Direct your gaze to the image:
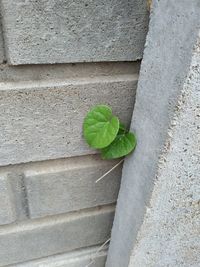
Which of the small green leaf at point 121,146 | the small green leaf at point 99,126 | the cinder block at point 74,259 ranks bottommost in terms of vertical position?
the cinder block at point 74,259

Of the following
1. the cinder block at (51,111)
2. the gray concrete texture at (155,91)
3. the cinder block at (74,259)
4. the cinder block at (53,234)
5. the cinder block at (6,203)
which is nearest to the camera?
the gray concrete texture at (155,91)

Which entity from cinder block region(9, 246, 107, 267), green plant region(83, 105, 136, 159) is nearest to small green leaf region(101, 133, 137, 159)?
green plant region(83, 105, 136, 159)

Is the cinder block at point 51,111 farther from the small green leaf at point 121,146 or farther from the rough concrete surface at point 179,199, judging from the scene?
the rough concrete surface at point 179,199

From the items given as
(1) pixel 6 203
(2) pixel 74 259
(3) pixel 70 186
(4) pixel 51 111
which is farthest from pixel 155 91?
(2) pixel 74 259

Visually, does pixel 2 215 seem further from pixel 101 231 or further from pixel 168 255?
pixel 168 255

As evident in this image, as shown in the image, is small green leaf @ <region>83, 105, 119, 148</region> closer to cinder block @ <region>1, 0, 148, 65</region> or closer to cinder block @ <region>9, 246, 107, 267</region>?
cinder block @ <region>1, 0, 148, 65</region>

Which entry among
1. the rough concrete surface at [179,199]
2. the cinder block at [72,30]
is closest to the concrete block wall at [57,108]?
the cinder block at [72,30]

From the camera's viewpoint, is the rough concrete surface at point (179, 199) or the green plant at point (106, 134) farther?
the green plant at point (106, 134)

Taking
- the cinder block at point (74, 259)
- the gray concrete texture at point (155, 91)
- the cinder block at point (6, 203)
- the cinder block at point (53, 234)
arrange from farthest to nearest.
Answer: the cinder block at point (74, 259)
the cinder block at point (53, 234)
the cinder block at point (6, 203)
the gray concrete texture at point (155, 91)
